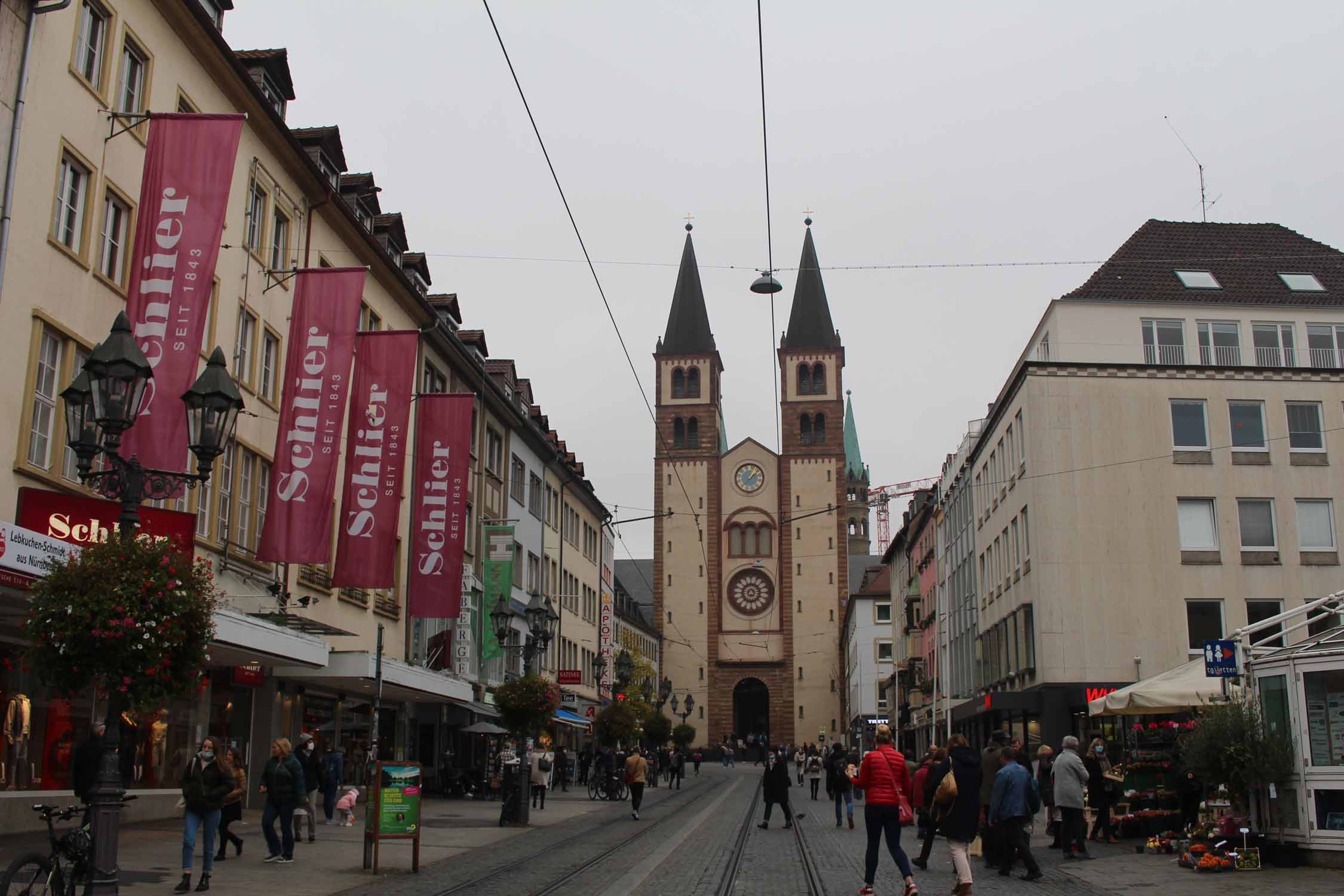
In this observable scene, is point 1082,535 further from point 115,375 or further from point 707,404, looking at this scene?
point 707,404

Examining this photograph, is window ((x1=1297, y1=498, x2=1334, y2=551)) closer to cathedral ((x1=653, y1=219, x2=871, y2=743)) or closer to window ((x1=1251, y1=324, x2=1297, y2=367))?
window ((x1=1251, y1=324, x2=1297, y2=367))

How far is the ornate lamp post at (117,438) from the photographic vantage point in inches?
340

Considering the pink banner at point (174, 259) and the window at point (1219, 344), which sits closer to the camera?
the pink banner at point (174, 259)

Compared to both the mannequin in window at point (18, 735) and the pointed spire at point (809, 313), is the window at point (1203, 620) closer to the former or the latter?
the mannequin in window at point (18, 735)

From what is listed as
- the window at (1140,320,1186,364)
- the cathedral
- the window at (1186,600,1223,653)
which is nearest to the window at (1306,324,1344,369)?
the window at (1140,320,1186,364)

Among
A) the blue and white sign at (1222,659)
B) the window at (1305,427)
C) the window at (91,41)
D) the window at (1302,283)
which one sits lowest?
the blue and white sign at (1222,659)

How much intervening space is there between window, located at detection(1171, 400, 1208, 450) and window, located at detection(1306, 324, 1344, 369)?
3.97 m

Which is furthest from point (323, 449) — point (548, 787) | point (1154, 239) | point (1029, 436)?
point (1154, 239)

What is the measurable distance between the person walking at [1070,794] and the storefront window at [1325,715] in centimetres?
258

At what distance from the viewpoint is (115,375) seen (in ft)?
29.9

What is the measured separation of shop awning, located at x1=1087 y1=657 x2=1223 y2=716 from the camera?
18.5 metres

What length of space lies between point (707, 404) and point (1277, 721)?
3126 inches

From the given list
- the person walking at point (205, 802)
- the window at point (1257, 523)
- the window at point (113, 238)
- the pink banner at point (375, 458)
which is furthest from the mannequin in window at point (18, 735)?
the window at point (1257, 523)

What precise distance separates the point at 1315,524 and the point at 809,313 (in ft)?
206
